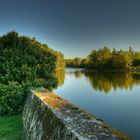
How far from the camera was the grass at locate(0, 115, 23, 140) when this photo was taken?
981 cm

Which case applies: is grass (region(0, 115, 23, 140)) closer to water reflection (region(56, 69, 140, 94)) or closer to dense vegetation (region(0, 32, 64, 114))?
dense vegetation (region(0, 32, 64, 114))

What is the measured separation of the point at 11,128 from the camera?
35.8 ft

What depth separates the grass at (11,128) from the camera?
981 cm

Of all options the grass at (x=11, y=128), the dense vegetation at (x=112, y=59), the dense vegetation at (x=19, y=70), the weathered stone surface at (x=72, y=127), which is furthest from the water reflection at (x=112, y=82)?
the dense vegetation at (x=112, y=59)

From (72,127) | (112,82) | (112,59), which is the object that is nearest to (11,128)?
(72,127)

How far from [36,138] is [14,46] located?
11.6m

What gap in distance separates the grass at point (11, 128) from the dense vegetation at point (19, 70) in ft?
2.63

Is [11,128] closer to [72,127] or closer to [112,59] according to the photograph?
[72,127]

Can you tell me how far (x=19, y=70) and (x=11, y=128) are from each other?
17.2 feet

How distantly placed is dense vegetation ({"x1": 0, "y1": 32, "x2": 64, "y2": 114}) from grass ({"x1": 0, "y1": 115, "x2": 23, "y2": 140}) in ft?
2.63

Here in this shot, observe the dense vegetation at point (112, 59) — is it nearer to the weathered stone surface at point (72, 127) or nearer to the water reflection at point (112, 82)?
the water reflection at point (112, 82)

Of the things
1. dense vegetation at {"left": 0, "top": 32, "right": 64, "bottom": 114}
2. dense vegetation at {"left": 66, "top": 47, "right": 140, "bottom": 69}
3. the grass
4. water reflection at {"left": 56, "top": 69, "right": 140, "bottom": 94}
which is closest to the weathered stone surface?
the grass

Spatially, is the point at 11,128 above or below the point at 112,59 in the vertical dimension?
below

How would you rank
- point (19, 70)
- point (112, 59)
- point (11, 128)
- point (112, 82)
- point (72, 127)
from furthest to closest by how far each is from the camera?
point (112, 59) → point (112, 82) → point (19, 70) → point (11, 128) → point (72, 127)
